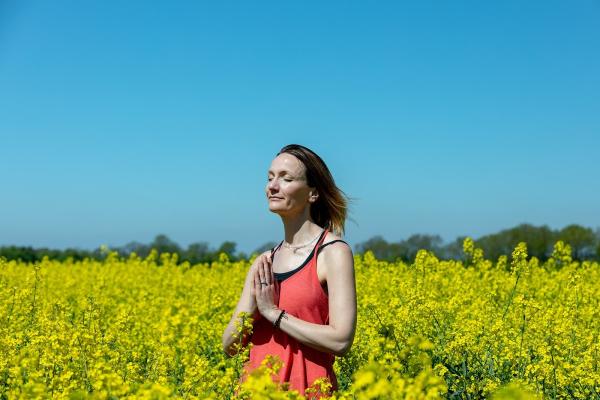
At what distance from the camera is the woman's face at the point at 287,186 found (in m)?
3.44

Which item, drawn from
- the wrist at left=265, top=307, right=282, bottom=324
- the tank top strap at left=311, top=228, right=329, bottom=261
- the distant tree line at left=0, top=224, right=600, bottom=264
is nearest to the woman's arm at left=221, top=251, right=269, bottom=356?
the wrist at left=265, top=307, right=282, bottom=324

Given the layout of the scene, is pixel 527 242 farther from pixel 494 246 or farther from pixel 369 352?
pixel 369 352

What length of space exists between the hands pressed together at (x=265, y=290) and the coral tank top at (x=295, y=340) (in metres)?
0.08

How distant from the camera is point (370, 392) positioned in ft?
6.54

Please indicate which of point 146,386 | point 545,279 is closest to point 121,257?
point 545,279

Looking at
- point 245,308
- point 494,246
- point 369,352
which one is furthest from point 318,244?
point 494,246

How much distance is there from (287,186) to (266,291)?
0.48 metres

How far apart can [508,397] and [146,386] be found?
45.0 inches

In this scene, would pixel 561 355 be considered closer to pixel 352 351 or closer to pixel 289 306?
pixel 352 351

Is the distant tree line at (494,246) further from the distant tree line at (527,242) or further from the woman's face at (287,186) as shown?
the woman's face at (287,186)

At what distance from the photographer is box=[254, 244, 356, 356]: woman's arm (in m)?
3.22

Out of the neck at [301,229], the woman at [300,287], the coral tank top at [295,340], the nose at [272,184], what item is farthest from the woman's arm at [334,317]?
the nose at [272,184]

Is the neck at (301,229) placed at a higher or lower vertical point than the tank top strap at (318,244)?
higher

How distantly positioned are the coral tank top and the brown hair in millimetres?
257
